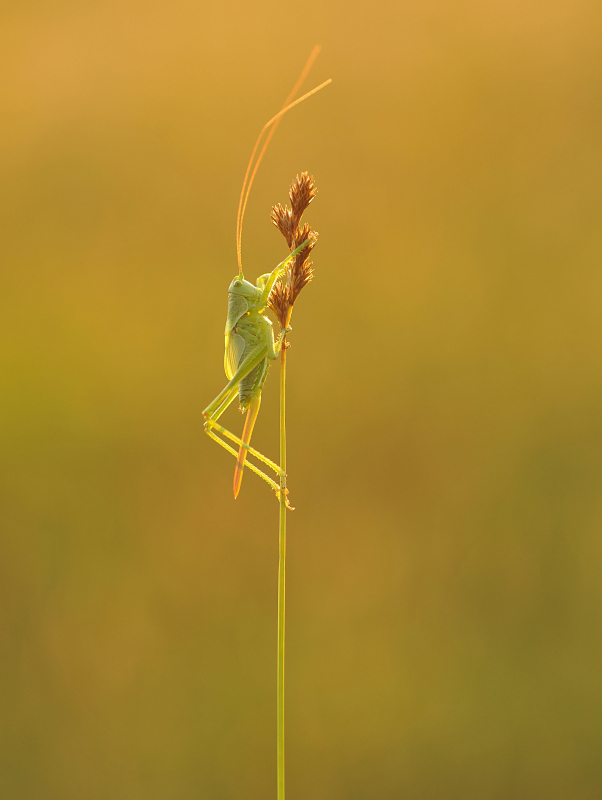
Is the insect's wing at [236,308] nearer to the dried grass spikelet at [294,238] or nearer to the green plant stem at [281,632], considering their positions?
the dried grass spikelet at [294,238]

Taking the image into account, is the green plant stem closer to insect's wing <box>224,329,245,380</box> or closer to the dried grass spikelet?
the dried grass spikelet

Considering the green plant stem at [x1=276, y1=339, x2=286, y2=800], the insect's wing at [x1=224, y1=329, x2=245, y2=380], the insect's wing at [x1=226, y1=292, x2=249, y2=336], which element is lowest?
the green plant stem at [x1=276, y1=339, x2=286, y2=800]

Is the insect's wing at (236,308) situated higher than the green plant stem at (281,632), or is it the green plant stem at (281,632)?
the insect's wing at (236,308)

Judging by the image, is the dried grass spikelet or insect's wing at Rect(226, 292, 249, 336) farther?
insect's wing at Rect(226, 292, 249, 336)

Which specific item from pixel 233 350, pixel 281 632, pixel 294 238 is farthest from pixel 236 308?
pixel 281 632

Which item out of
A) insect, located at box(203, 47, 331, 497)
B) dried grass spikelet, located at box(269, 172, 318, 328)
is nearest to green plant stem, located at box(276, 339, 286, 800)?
dried grass spikelet, located at box(269, 172, 318, 328)

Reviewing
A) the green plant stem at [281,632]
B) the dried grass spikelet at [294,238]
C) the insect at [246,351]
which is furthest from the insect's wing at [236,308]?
the green plant stem at [281,632]
